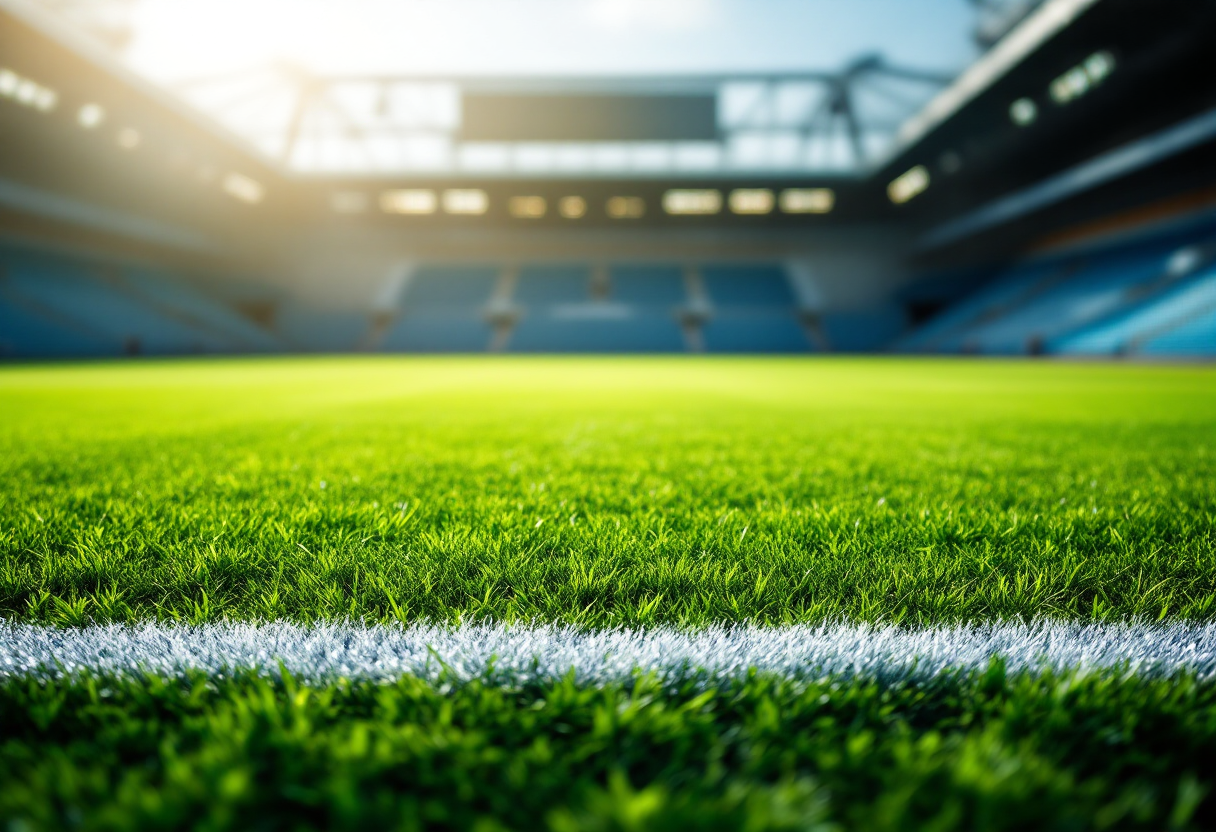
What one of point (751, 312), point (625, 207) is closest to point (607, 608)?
point (625, 207)

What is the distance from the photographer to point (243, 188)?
2864 centimetres

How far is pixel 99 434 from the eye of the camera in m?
3.57

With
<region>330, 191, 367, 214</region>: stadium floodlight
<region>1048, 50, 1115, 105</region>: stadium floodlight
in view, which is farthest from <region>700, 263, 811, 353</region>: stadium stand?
<region>330, 191, 367, 214</region>: stadium floodlight

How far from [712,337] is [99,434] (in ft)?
101

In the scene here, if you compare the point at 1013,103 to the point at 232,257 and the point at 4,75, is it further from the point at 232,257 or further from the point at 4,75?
the point at 232,257

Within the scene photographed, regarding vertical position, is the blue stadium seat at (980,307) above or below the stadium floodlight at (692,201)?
below

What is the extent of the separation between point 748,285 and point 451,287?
18.0 metres

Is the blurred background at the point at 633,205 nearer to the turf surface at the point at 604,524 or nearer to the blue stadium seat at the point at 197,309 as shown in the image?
the blue stadium seat at the point at 197,309

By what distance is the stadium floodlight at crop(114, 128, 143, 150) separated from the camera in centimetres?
2038

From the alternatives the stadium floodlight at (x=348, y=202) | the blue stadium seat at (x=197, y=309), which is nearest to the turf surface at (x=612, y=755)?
the blue stadium seat at (x=197, y=309)

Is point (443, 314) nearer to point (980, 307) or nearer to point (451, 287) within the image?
point (451, 287)

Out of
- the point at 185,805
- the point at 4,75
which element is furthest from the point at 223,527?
the point at 4,75

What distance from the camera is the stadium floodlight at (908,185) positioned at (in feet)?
89.2

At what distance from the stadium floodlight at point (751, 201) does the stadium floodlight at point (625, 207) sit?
5059mm
